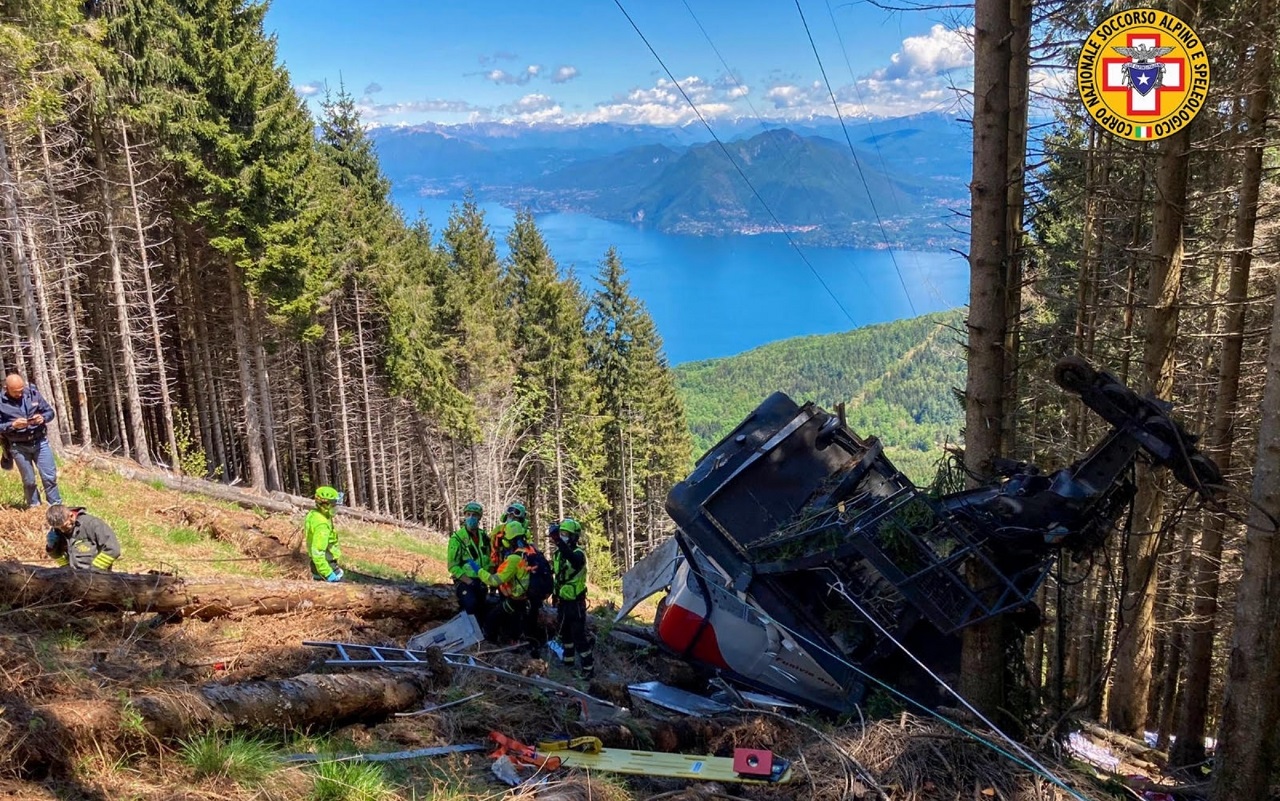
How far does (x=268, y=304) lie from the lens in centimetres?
2378

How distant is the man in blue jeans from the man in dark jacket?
7.59 ft

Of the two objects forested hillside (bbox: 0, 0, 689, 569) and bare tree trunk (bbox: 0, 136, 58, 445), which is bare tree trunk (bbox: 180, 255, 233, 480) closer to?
forested hillside (bbox: 0, 0, 689, 569)

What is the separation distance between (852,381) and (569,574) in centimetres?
13051

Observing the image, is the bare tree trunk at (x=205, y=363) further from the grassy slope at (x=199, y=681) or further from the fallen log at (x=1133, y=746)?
the fallen log at (x=1133, y=746)

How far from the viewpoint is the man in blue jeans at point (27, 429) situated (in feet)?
31.3

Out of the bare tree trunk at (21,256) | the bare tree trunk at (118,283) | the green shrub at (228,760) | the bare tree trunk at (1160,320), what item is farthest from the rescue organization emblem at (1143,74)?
the bare tree trunk at (118,283)

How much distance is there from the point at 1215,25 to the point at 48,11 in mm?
20017

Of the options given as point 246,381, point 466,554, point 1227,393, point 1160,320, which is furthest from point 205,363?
point 1227,393

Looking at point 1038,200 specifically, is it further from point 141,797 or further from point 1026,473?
point 141,797

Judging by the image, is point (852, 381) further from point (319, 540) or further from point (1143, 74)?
point (319, 540)

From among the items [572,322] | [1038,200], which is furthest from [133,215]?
[1038,200]

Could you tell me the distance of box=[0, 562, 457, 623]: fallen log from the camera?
21.3 feet

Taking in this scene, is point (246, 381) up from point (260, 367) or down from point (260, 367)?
down

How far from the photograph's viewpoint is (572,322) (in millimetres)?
36312
